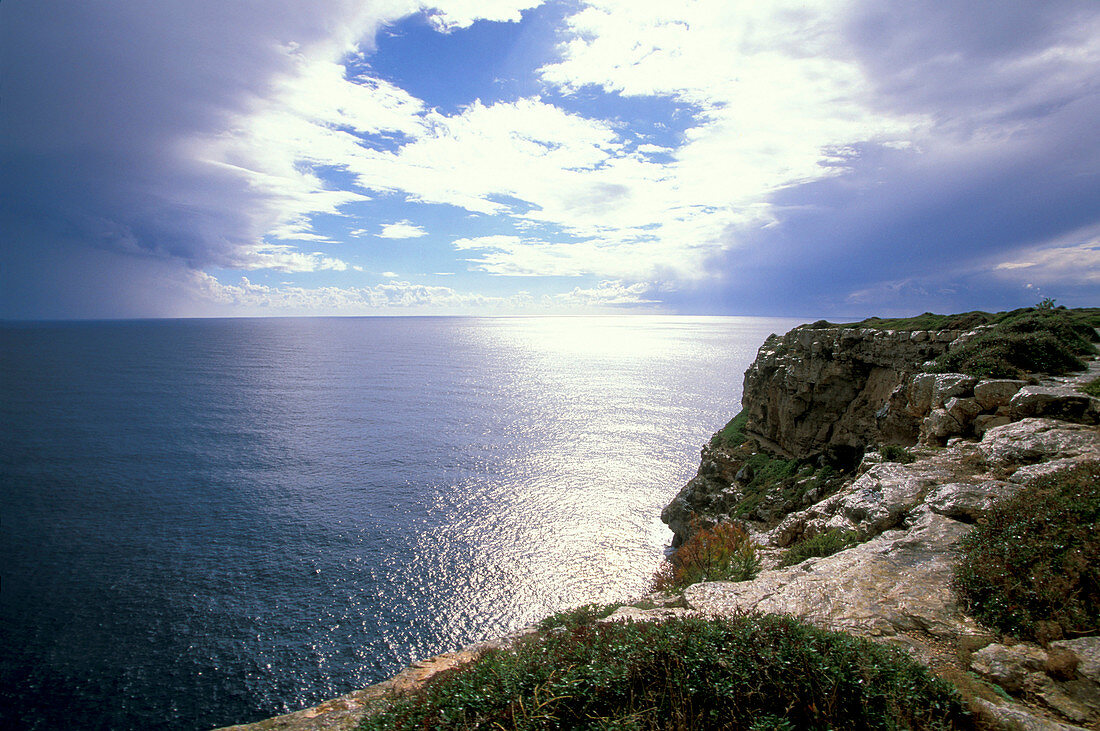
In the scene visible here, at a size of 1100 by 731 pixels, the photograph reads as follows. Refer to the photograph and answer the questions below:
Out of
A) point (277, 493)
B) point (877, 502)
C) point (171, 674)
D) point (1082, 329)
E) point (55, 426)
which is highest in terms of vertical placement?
point (1082, 329)

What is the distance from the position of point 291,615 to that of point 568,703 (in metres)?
41.5

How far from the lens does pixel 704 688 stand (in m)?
6.48

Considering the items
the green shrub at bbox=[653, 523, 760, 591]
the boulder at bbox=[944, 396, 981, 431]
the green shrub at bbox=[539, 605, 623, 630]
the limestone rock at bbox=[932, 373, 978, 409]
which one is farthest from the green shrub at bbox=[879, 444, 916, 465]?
the green shrub at bbox=[539, 605, 623, 630]

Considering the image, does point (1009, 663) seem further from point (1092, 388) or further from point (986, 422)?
point (1092, 388)

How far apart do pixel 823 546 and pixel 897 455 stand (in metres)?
6.43

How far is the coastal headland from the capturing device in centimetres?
720

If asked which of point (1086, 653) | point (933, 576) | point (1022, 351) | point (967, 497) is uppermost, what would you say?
point (1022, 351)

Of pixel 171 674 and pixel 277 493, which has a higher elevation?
pixel 277 493

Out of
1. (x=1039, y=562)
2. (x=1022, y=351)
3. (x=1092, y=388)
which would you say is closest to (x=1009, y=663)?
(x=1039, y=562)

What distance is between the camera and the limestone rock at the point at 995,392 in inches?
640

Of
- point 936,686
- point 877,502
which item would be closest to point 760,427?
point 877,502

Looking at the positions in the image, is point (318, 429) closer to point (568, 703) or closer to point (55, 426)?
point (55, 426)

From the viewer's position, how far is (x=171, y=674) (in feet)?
106

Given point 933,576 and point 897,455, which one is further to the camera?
point 897,455
